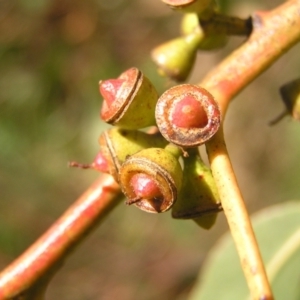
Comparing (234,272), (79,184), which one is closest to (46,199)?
(79,184)

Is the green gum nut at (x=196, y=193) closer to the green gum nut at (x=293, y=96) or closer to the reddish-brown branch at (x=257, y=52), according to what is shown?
the reddish-brown branch at (x=257, y=52)

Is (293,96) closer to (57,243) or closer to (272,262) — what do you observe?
(57,243)

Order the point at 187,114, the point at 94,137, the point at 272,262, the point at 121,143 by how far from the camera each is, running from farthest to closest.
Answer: the point at 94,137, the point at 272,262, the point at 121,143, the point at 187,114

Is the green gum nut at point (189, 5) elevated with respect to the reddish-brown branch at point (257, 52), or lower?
elevated

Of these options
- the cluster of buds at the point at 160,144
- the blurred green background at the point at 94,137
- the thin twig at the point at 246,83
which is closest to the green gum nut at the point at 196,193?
the cluster of buds at the point at 160,144

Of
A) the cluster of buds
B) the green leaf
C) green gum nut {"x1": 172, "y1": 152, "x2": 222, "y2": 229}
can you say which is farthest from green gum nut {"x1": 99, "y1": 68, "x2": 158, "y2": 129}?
the green leaf

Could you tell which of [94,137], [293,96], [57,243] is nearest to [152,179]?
[57,243]

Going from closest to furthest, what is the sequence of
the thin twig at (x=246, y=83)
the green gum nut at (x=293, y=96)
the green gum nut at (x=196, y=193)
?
the thin twig at (x=246, y=83) < the green gum nut at (x=196, y=193) < the green gum nut at (x=293, y=96)
